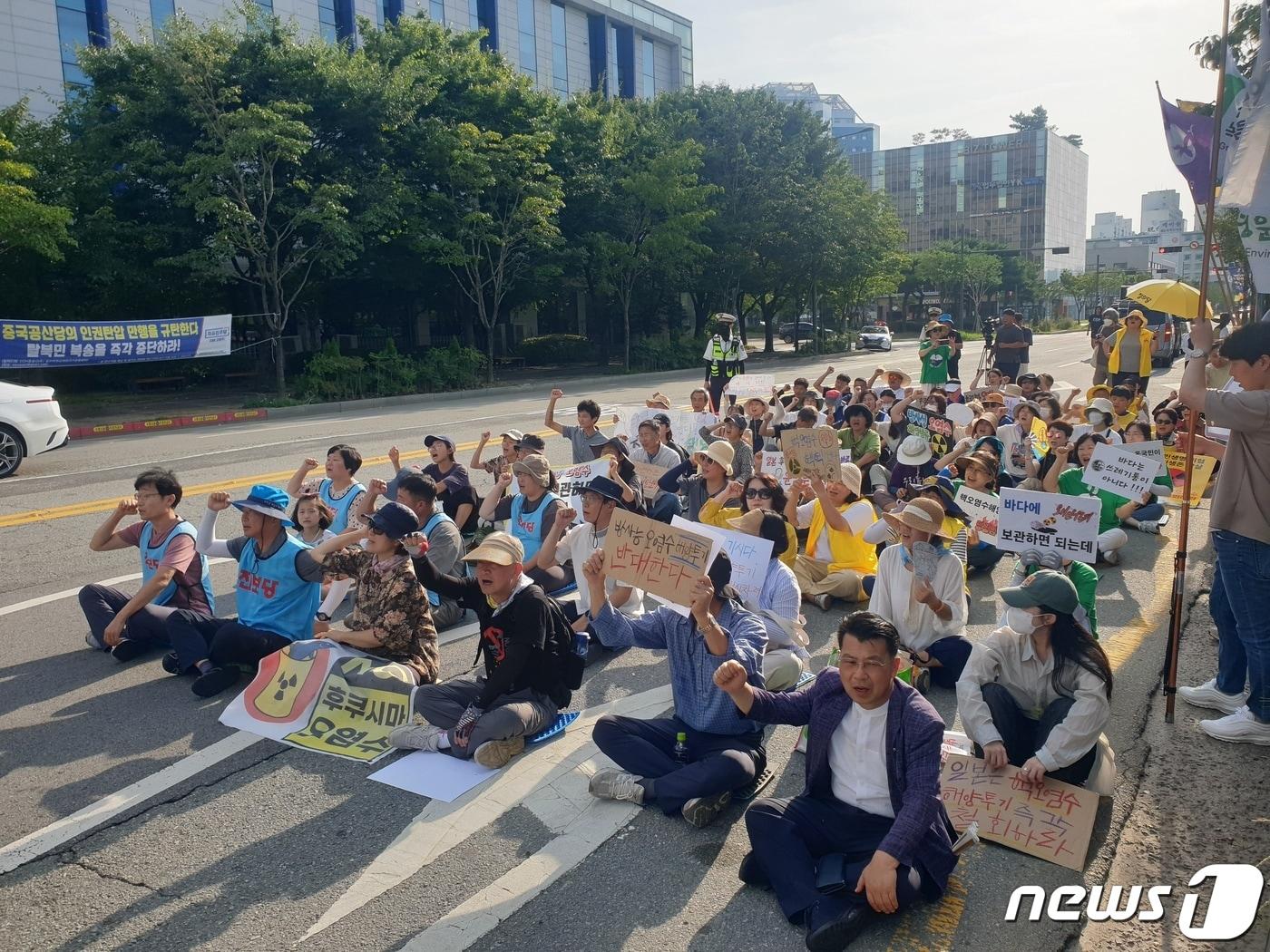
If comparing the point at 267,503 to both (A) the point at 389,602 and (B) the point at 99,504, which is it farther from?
(B) the point at 99,504

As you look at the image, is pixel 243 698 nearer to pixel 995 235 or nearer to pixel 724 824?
pixel 724 824

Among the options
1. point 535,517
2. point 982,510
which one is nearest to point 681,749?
point 535,517

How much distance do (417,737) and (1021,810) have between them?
302 centimetres

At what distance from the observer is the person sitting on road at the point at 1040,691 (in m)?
4.49

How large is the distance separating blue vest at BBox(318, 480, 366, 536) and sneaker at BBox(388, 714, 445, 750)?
2991mm

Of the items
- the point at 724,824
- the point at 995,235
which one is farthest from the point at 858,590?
the point at 995,235

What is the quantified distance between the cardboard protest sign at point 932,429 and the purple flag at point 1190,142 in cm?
446

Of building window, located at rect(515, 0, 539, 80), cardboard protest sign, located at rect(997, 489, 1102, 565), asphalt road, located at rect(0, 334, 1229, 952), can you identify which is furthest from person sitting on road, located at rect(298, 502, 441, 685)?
building window, located at rect(515, 0, 539, 80)

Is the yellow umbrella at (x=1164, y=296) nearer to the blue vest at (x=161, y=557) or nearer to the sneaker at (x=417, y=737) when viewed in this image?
the sneaker at (x=417, y=737)

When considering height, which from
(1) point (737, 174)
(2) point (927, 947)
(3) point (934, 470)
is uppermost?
(1) point (737, 174)

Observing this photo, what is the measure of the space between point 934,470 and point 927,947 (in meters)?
7.22

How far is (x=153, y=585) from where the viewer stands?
675cm

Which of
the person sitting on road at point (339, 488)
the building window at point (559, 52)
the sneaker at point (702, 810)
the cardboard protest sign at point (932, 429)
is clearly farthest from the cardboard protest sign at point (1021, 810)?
the building window at point (559, 52)

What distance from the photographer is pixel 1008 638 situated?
4.83 m
